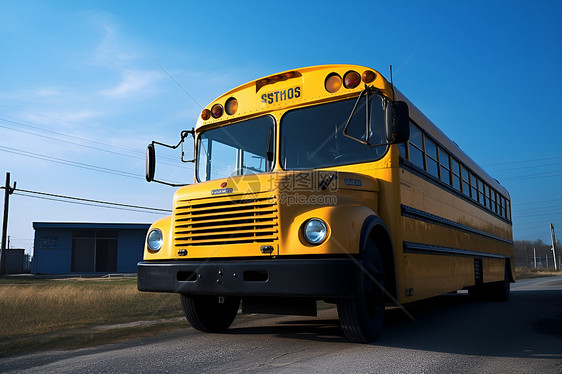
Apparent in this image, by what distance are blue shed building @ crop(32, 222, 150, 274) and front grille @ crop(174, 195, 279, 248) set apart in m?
24.9

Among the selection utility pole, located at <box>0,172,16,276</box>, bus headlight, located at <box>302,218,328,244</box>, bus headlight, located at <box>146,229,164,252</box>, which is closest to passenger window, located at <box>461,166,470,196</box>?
bus headlight, located at <box>302,218,328,244</box>

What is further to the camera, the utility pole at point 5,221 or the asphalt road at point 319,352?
the utility pole at point 5,221

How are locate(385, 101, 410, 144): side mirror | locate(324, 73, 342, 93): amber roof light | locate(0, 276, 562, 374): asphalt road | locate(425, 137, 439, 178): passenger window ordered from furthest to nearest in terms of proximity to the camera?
locate(425, 137, 439, 178): passenger window < locate(324, 73, 342, 93): amber roof light < locate(385, 101, 410, 144): side mirror < locate(0, 276, 562, 374): asphalt road

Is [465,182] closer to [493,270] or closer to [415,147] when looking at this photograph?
[493,270]

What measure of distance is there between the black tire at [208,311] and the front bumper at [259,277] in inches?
25.5

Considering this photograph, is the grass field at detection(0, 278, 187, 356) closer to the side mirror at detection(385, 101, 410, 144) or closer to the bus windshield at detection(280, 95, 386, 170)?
the bus windshield at detection(280, 95, 386, 170)

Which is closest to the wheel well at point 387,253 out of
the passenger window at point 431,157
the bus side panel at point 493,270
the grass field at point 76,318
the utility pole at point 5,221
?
the passenger window at point 431,157

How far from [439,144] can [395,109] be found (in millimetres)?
2609

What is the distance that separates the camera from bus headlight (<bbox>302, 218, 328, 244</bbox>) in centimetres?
402

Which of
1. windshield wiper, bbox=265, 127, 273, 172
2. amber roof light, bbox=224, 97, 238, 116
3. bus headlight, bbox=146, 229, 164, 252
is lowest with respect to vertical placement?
bus headlight, bbox=146, 229, 164, 252

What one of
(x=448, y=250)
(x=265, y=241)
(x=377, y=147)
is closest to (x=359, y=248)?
(x=265, y=241)

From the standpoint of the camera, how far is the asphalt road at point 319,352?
373 cm

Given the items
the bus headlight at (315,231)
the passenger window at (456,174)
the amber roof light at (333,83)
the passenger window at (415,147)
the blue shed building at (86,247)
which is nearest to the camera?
the bus headlight at (315,231)

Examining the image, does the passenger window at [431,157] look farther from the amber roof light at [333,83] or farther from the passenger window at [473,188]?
the passenger window at [473,188]
